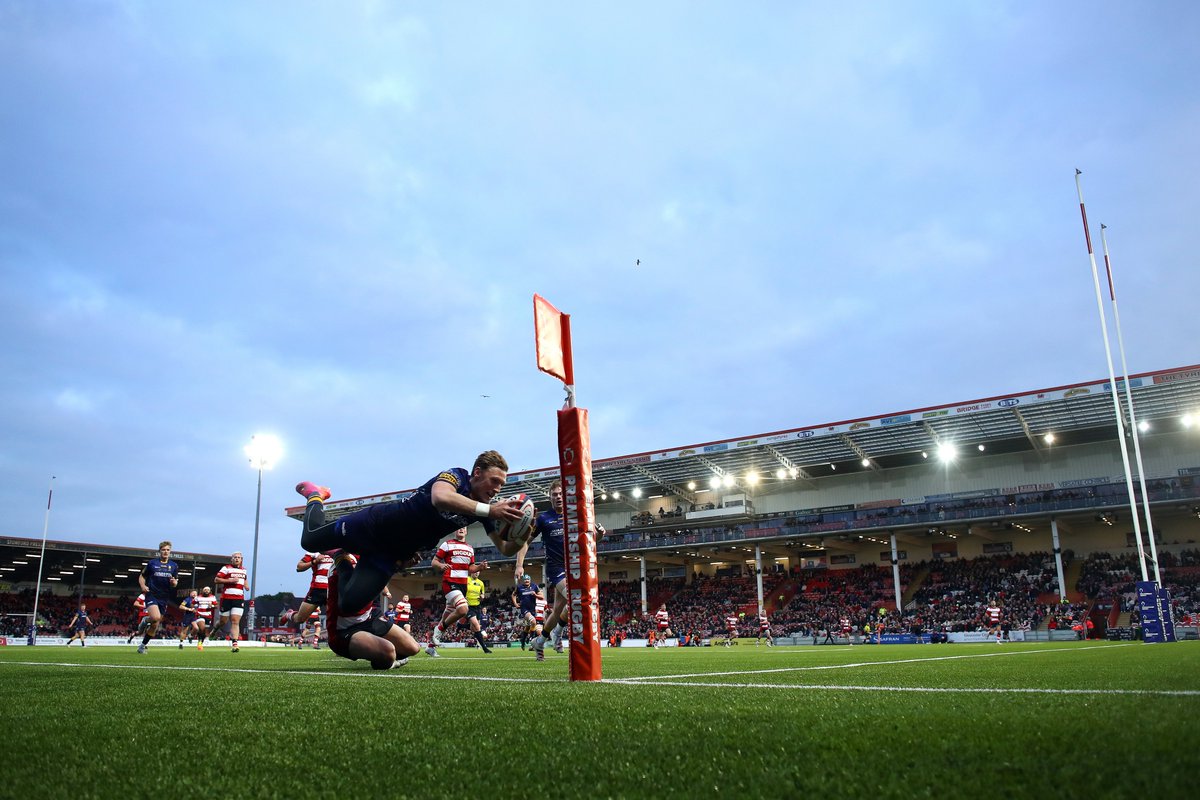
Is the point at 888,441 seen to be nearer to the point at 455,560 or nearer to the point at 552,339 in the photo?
the point at 455,560

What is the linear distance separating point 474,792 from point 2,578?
7797cm

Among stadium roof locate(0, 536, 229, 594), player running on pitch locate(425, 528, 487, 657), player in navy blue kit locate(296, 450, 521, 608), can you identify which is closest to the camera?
player in navy blue kit locate(296, 450, 521, 608)

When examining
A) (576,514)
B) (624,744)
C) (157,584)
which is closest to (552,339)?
(576,514)

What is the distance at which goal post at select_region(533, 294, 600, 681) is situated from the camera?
6.07 metres

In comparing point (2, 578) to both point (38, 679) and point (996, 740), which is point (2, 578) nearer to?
point (38, 679)

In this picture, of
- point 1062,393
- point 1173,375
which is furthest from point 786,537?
point 1173,375

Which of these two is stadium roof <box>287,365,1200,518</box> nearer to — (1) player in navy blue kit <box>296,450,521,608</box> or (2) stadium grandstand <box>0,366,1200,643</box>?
(2) stadium grandstand <box>0,366,1200,643</box>

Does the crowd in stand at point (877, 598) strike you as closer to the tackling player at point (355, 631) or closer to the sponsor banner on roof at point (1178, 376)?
the sponsor banner on roof at point (1178, 376)

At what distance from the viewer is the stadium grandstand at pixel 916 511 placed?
37031 millimetres

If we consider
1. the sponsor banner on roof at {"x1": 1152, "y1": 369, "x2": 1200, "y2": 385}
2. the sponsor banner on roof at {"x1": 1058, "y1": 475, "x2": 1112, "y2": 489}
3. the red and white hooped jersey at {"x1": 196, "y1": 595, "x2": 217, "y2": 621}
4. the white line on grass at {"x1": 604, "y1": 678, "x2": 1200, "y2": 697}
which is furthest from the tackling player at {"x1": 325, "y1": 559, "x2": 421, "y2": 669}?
the sponsor banner on roof at {"x1": 1058, "y1": 475, "x2": 1112, "y2": 489}

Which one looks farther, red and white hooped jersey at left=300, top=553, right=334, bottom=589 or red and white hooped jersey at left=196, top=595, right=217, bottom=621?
red and white hooped jersey at left=196, top=595, right=217, bottom=621

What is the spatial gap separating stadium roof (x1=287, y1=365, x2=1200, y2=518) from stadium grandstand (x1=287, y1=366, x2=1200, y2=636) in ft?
0.39

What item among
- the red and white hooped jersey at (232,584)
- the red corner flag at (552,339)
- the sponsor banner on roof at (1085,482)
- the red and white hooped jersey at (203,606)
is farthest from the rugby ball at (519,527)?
the sponsor banner on roof at (1085,482)

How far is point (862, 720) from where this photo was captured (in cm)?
291
